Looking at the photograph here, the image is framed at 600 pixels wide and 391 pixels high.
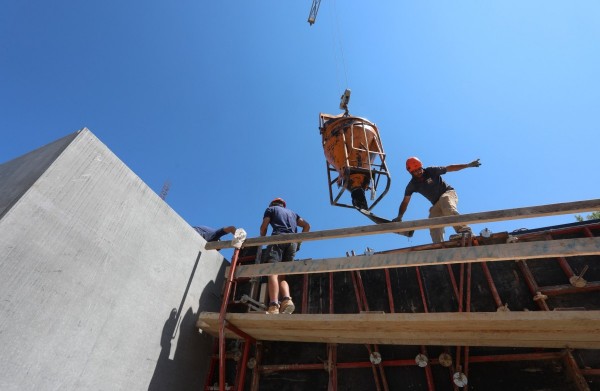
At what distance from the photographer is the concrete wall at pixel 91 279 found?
9.32ft

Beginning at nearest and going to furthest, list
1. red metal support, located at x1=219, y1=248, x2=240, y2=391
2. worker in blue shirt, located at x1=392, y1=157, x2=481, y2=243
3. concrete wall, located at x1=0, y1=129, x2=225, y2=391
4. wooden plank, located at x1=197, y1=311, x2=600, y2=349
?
concrete wall, located at x1=0, y1=129, x2=225, y2=391
wooden plank, located at x1=197, y1=311, x2=600, y2=349
red metal support, located at x1=219, y1=248, x2=240, y2=391
worker in blue shirt, located at x1=392, y1=157, x2=481, y2=243

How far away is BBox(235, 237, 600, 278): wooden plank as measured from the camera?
10.4 ft

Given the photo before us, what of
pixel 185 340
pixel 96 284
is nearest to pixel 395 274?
pixel 185 340

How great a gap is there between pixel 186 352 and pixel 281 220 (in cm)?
230

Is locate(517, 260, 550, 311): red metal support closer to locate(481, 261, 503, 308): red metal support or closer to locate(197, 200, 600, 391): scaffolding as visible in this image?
locate(197, 200, 600, 391): scaffolding

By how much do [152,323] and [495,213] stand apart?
12.8 feet

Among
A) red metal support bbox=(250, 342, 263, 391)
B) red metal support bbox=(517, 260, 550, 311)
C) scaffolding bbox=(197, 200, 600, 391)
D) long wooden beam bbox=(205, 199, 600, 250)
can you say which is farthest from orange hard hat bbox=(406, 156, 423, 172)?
red metal support bbox=(250, 342, 263, 391)

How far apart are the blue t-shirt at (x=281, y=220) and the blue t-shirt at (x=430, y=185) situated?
7.29 ft

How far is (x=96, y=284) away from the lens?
344cm

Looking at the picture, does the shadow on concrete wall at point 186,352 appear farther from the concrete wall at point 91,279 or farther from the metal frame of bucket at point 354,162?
the metal frame of bucket at point 354,162

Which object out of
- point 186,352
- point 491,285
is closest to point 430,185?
point 491,285

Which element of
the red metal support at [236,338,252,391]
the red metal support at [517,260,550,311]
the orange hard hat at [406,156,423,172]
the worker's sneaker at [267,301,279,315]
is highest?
the orange hard hat at [406,156,423,172]

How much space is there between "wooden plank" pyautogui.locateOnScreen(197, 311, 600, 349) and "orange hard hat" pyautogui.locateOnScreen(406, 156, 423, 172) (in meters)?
3.24

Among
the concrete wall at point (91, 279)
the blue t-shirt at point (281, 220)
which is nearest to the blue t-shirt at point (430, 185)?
the blue t-shirt at point (281, 220)
